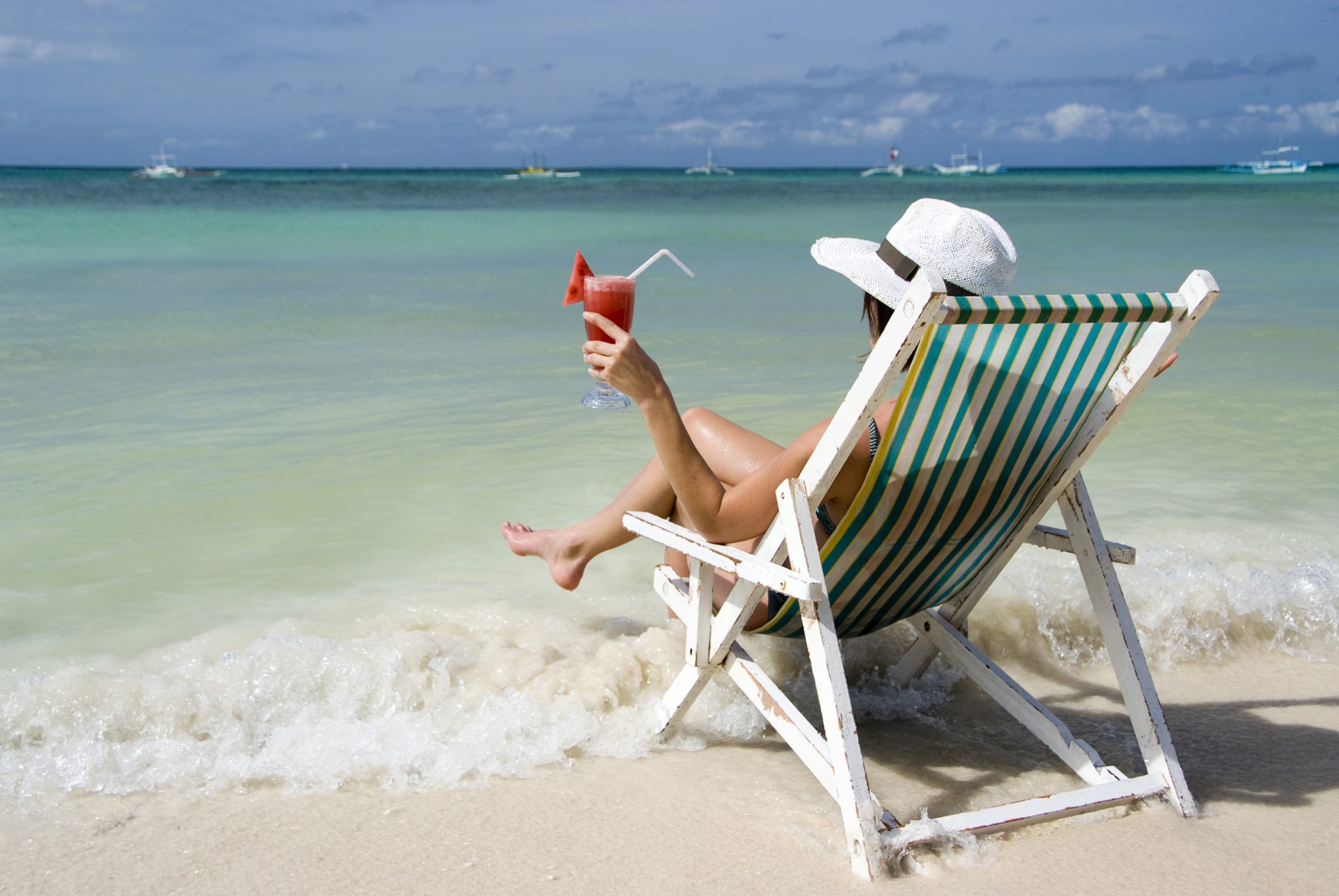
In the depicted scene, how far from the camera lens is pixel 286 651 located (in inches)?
125

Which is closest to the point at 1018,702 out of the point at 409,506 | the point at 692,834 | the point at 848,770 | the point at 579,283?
the point at 848,770

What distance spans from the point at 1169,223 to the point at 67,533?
2484cm

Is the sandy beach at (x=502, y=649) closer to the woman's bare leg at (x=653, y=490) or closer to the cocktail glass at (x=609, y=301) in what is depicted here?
the woman's bare leg at (x=653, y=490)

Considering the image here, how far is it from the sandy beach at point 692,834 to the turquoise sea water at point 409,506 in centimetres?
16

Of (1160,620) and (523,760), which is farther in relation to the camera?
(1160,620)

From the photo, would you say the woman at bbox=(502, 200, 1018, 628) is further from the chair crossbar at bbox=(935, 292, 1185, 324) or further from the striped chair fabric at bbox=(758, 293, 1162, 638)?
the chair crossbar at bbox=(935, 292, 1185, 324)

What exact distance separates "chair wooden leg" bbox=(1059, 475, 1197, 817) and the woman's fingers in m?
1.02

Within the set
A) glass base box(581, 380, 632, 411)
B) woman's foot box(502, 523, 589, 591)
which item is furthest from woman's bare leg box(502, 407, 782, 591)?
glass base box(581, 380, 632, 411)

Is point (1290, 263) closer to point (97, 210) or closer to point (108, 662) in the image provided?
point (108, 662)

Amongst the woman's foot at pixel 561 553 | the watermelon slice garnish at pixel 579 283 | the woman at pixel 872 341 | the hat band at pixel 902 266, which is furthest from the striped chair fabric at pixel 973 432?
the woman's foot at pixel 561 553

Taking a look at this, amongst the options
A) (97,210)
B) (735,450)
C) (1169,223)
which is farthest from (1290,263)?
(97,210)

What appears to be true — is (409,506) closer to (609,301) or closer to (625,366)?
(609,301)

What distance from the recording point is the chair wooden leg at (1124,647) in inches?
97.1

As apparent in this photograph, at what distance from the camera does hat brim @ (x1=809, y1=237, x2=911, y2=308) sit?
2305 millimetres
